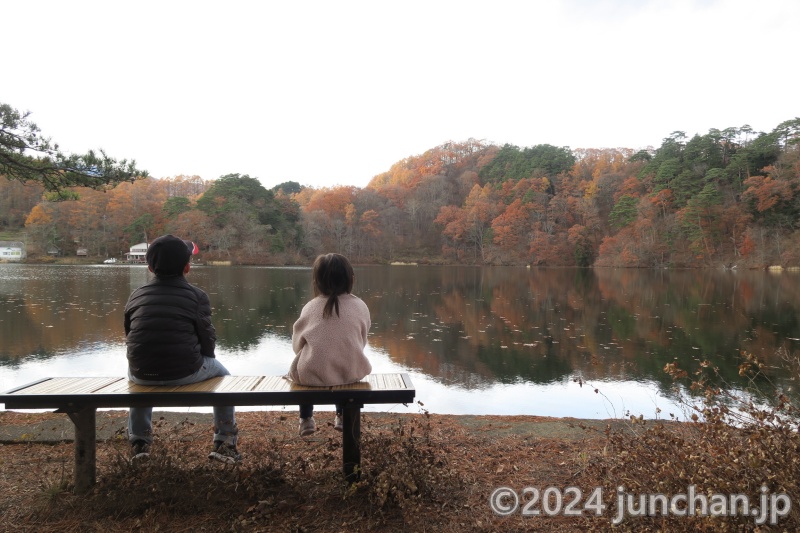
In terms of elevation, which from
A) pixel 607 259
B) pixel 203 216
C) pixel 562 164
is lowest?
pixel 607 259

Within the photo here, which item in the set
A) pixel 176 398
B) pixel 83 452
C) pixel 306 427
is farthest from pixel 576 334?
pixel 83 452

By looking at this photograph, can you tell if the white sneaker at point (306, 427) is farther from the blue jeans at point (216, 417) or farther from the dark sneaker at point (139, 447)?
the dark sneaker at point (139, 447)

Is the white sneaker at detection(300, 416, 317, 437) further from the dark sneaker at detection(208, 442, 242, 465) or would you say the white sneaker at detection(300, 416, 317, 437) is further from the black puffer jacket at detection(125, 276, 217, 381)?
the black puffer jacket at detection(125, 276, 217, 381)

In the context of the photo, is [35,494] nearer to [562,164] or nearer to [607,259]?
[607,259]

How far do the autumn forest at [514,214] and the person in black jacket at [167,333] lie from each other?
42447 mm

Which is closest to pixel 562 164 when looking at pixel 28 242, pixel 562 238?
pixel 562 238

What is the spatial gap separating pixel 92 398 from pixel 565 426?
2.92 m

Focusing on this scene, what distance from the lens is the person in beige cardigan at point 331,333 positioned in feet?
7.54

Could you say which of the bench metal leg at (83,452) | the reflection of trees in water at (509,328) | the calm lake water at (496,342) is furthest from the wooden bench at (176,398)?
the reflection of trees in water at (509,328)

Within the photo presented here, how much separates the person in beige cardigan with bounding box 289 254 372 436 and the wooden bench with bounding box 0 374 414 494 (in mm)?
76

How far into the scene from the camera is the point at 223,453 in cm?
250

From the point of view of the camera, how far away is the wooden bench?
82.1 inches

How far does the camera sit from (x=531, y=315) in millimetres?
13000

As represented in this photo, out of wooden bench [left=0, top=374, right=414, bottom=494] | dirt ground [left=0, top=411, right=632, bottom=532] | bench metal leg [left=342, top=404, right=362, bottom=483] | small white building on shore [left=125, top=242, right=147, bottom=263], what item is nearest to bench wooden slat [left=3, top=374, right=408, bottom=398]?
wooden bench [left=0, top=374, right=414, bottom=494]
